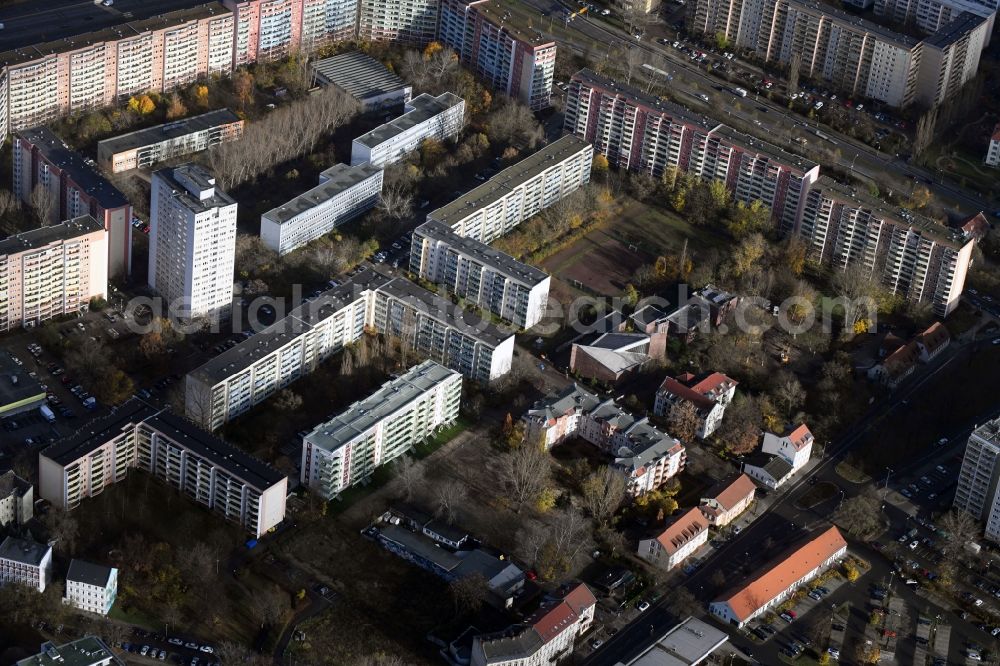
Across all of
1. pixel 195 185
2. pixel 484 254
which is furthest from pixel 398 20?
pixel 195 185

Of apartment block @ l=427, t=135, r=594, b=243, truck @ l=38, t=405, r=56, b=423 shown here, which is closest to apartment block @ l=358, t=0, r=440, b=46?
apartment block @ l=427, t=135, r=594, b=243

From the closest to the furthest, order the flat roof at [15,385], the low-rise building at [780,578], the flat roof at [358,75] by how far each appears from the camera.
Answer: the low-rise building at [780,578] < the flat roof at [15,385] < the flat roof at [358,75]

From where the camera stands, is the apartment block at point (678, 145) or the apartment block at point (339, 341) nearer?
the apartment block at point (339, 341)

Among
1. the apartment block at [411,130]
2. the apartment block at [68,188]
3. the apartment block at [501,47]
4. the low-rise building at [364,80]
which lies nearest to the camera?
the apartment block at [68,188]

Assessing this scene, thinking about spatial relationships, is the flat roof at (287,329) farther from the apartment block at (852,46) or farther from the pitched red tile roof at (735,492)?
the apartment block at (852,46)

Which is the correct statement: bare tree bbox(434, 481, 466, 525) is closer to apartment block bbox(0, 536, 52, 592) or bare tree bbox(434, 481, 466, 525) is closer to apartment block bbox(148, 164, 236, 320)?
apartment block bbox(148, 164, 236, 320)

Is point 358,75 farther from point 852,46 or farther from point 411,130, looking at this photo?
point 852,46

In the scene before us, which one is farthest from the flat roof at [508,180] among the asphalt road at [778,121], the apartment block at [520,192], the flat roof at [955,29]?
the flat roof at [955,29]

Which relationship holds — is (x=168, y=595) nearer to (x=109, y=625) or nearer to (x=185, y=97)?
(x=109, y=625)
